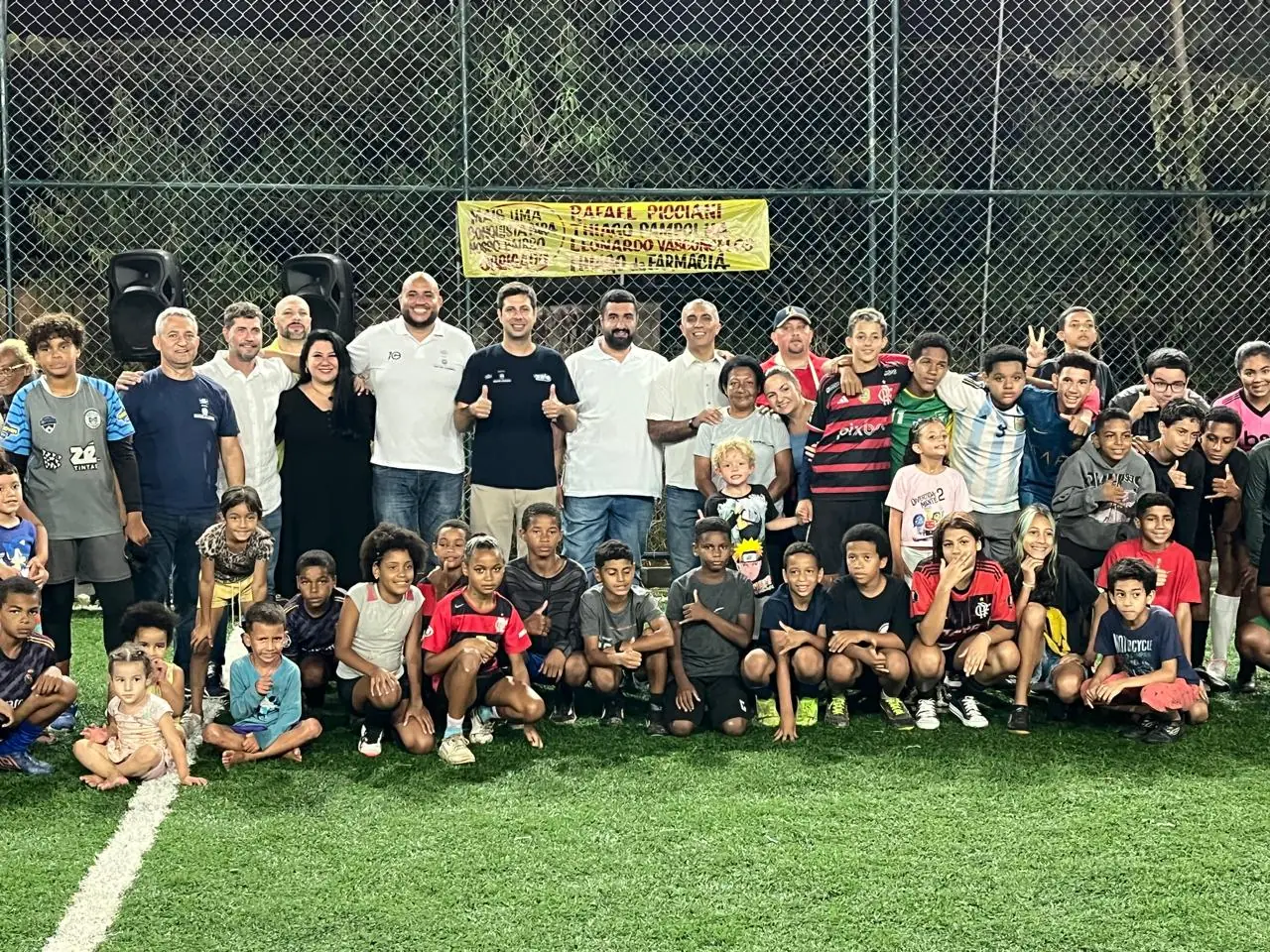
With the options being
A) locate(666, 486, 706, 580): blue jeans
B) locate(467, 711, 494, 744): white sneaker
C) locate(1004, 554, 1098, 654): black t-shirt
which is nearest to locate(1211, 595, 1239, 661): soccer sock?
locate(1004, 554, 1098, 654): black t-shirt

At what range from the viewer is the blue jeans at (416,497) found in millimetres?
6250

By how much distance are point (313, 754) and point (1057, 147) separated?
842cm

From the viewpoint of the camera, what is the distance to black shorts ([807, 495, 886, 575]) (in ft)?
20.0

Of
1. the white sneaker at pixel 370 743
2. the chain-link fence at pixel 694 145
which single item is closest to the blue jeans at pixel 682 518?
the white sneaker at pixel 370 743

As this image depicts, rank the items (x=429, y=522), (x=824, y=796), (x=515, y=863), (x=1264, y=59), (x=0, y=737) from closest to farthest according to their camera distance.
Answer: (x=515, y=863)
(x=824, y=796)
(x=0, y=737)
(x=429, y=522)
(x=1264, y=59)

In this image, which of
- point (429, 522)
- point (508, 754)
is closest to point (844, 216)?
point (429, 522)

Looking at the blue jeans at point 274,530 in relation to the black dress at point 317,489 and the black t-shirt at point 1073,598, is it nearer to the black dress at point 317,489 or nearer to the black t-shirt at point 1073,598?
the black dress at point 317,489

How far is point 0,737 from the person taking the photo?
5078 mm

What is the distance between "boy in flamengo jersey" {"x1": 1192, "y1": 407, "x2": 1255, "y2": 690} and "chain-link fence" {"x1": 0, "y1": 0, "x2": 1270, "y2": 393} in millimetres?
3976

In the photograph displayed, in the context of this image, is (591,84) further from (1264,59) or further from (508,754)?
(508,754)

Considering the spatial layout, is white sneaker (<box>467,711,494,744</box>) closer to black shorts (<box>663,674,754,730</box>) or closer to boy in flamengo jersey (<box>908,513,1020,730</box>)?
black shorts (<box>663,674,754,730</box>)

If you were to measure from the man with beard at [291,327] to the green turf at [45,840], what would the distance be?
196 centimetres

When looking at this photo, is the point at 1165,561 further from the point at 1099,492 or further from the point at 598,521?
the point at 598,521

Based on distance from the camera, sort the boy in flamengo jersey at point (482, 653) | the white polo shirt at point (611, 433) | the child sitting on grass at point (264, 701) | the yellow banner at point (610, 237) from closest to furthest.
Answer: the child sitting on grass at point (264, 701), the boy in flamengo jersey at point (482, 653), the white polo shirt at point (611, 433), the yellow banner at point (610, 237)
